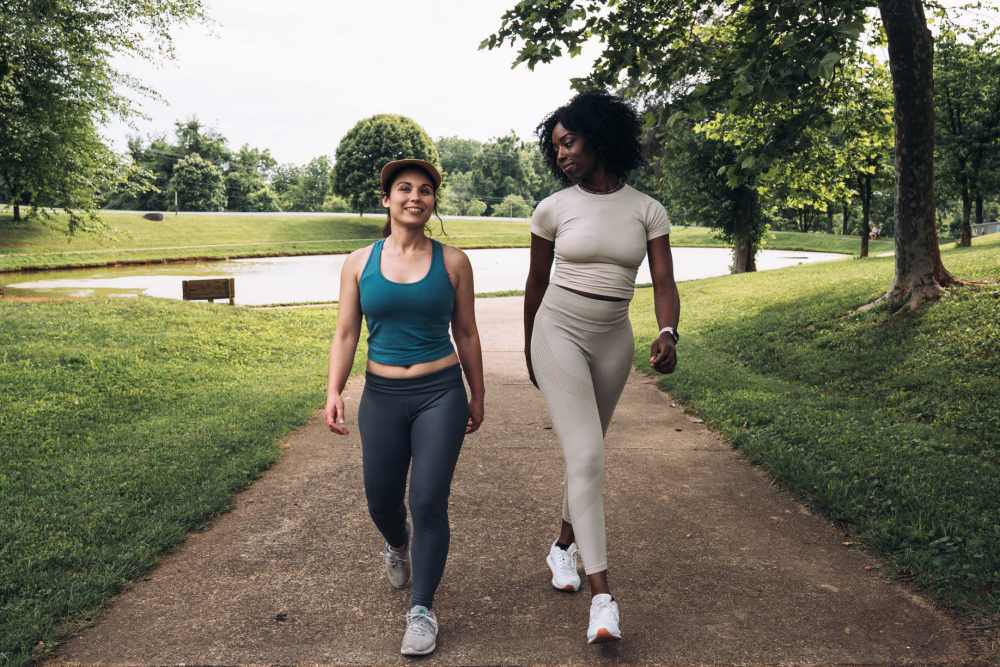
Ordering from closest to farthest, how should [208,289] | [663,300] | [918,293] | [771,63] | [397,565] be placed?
[663,300]
[397,565]
[771,63]
[918,293]
[208,289]

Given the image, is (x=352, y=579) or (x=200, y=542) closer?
(x=352, y=579)

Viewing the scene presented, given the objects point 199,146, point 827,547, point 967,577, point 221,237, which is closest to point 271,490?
point 827,547

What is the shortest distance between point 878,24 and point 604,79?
797 centimetres

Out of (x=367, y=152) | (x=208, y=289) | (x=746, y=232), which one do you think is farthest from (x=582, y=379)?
(x=367, y=152)

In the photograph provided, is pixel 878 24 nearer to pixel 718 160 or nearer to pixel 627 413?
pixel 627 413

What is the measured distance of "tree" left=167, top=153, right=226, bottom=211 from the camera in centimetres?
6519

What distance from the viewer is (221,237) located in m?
46.4

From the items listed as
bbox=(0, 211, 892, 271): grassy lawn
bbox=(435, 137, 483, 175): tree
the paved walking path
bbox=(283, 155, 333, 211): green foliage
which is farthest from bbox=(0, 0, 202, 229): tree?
bbox=(435, 137, 483, 175): tree

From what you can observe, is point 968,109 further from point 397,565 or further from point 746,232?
point 397,565

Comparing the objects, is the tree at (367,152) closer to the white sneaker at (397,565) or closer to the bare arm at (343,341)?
the white sneaker at (397,565)

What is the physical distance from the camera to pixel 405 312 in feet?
9.88

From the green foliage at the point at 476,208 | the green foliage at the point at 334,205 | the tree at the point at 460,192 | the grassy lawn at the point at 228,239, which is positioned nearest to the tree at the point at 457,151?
the tree at the point at 460,192

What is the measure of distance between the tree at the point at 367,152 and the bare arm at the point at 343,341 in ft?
188

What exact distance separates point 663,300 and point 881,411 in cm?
488
